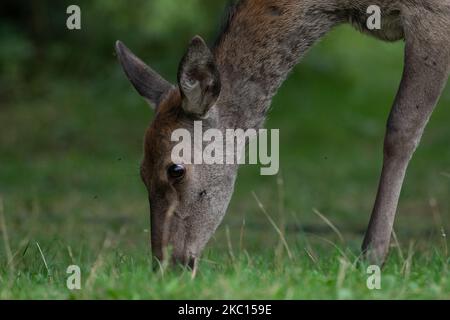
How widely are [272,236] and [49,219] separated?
2520 mm

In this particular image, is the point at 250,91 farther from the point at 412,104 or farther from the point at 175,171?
the point at 412,104

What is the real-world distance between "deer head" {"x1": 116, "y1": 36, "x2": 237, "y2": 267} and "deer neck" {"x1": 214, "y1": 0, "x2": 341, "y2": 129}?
0.71 feet

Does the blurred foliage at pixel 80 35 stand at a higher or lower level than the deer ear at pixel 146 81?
higher

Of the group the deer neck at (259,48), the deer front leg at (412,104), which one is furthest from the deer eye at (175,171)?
the deer front leg at (412,104)

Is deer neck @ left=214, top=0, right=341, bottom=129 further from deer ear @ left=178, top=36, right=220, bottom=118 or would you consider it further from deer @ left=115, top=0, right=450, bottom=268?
deer ear @ left=178, top=36, right=220, bottom=118

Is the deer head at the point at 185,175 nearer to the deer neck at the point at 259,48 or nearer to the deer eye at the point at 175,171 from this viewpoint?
the deer eye at the point at 175,171

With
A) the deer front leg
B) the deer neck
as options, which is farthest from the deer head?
the deer front leg

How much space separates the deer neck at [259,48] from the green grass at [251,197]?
83cm

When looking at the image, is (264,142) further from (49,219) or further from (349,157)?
(349,157)

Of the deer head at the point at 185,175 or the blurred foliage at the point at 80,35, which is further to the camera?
the blurred foliage at the point at 80,35

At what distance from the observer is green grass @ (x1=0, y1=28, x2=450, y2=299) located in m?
5.54

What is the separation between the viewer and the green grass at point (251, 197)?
5543 millimetres

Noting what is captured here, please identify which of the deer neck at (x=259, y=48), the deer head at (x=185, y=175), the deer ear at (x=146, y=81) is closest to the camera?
the deer head at (x=185, y=175)
